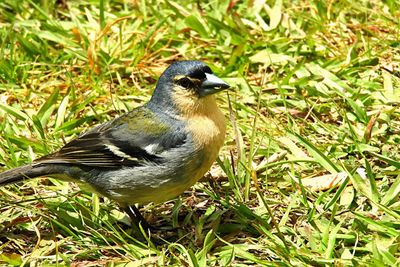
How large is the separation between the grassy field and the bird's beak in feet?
0.96

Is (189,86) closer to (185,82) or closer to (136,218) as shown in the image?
(185,82)

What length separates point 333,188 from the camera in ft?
16.4

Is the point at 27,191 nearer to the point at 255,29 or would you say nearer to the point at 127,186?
the point at 127,186

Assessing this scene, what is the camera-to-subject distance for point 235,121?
17.2 feet

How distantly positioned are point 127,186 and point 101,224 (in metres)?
0.36

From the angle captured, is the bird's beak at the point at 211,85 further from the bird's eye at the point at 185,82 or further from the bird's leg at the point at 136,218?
the bird's leg at the point at 136,218

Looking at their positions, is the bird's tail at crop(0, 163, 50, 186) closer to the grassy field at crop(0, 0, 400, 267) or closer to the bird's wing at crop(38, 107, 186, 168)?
the bird's wing at crop(38, 107, 186, 168)

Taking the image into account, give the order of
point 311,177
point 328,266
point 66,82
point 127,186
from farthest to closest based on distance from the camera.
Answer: point 66,82
point 311,177
point 127,186
point 328,266

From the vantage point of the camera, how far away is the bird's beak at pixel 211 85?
4.77 m

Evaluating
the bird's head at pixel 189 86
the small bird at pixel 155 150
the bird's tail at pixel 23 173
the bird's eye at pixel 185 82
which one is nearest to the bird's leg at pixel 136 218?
the small bird at pixel 155 150

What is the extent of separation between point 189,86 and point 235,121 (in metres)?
0.52

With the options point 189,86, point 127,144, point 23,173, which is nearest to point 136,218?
point 127,144

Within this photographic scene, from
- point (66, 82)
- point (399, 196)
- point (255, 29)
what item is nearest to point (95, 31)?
point (66, 82)

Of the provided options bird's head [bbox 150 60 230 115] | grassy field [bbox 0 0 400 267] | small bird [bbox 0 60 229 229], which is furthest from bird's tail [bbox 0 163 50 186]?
bird's head [bbox 150 60 230 115]
